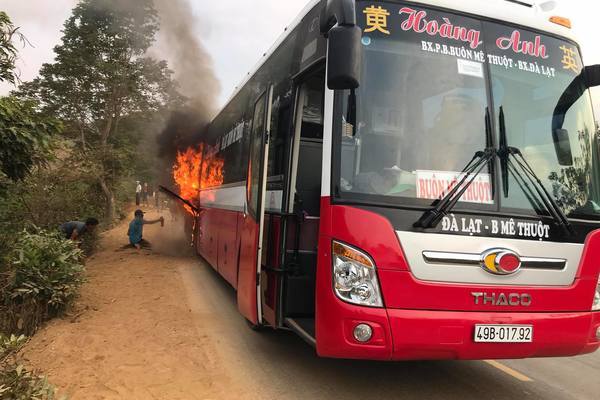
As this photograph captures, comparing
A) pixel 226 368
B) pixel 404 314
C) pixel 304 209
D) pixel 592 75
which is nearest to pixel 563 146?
pixel 592 75

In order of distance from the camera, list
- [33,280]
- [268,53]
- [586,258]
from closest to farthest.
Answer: [586,258] < [268,53] < [33,280]

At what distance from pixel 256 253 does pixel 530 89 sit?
2898 millimetres

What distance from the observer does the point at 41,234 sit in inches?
312

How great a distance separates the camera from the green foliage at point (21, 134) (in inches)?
251

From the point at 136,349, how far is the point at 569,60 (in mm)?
5263

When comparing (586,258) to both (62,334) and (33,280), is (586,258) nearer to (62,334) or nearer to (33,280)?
(62,334)

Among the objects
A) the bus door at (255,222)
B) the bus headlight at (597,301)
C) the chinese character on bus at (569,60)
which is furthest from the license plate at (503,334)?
the chinese character on bus at (569,60)

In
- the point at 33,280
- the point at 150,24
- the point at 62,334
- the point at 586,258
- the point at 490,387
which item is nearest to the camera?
the point at 586,258

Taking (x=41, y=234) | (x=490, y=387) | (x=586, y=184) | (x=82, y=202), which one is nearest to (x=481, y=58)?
(x=586, y=184)

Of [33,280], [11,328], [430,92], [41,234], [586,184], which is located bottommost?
[11,328]

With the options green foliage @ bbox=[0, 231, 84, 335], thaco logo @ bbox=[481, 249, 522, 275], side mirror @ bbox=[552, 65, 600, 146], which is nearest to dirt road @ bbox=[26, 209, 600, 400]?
green foliage @ bbox=[0, 231, 84, 335]

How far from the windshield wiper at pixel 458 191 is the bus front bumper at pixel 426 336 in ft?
2.17

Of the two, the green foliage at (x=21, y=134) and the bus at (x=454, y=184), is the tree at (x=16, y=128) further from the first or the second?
the bus at (x=454, y=184)

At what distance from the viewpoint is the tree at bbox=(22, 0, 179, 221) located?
1928 centimetres
